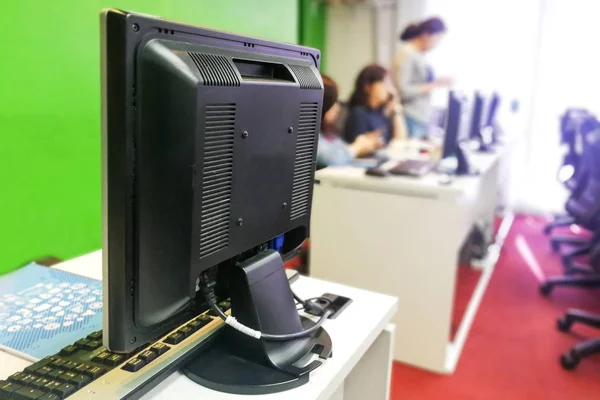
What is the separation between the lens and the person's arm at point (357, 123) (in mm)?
3209

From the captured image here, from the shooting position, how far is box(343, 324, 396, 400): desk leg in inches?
45.6

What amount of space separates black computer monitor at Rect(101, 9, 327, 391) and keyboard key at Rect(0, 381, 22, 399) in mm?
142

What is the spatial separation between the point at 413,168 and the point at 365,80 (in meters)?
1.05

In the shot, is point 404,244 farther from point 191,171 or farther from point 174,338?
point 191,171

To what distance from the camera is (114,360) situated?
0.80 metres

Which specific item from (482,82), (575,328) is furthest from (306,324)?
(482,82)

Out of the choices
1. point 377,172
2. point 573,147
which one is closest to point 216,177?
point 377,172

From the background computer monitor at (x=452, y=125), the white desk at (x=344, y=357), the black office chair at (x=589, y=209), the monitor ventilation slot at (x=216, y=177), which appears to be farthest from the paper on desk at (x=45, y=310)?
the black office chair at (x=589, y=209)

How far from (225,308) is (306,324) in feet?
0.59

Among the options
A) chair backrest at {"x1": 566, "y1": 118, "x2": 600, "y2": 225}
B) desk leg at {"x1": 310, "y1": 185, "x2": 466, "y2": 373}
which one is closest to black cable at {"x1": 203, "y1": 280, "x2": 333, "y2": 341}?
desk leg at {"x1": 310, "y1": 185, "x2": 466, "y2": 373}

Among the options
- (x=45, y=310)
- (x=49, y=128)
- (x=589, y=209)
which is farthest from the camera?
(x=589, y=209)

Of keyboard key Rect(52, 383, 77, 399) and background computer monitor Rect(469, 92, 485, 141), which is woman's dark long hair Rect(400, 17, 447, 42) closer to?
background computer monitor Rect(469, 92, 485, 141)

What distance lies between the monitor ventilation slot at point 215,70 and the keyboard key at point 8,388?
0.48 metres

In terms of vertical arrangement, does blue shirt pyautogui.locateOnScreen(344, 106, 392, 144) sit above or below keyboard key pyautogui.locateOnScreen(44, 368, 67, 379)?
above
